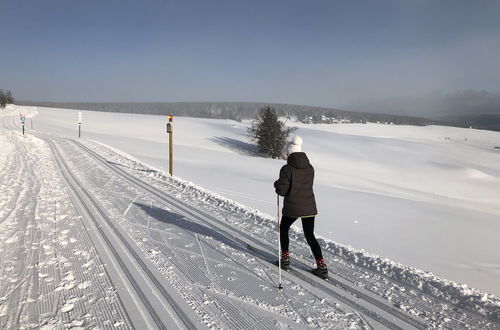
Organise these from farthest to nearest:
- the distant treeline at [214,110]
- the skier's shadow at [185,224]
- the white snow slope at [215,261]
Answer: the distant treeline at [214,110], the skier's shadow at [185,224], the white snow slope at [215,261]

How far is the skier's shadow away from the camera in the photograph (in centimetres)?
546

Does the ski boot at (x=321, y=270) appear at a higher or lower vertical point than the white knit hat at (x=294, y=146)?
lower

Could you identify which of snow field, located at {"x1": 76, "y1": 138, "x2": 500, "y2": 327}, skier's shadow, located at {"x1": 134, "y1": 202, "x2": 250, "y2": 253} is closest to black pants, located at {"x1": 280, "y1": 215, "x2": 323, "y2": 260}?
snow field, located at {"x1": 76, "y1": 138, "x2": 500, "y2": 327}

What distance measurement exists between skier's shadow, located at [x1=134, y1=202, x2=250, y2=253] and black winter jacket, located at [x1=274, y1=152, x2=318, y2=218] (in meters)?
1.41

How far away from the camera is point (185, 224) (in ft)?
21.1

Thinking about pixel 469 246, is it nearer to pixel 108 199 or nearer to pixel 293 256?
pixel 293 256

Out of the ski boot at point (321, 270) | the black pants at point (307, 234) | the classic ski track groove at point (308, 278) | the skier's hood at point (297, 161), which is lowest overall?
the classic ski track groove at point (308, 278)

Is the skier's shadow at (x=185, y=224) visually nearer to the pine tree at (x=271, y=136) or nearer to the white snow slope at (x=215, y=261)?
the white snow slope at (x=215, y=261)

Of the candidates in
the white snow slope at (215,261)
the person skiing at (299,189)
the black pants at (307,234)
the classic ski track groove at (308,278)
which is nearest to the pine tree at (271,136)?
the white snow slope at (215,261)

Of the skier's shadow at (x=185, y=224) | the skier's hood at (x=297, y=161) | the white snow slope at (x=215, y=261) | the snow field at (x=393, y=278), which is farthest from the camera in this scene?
the skier's shadow at (x=185, y=224)

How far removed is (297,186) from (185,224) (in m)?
3.16

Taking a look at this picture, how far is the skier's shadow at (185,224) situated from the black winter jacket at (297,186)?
4.62 ft

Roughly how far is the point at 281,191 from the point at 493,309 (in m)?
2.74

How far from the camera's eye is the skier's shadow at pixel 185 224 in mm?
5461
